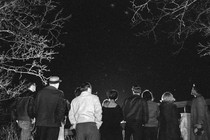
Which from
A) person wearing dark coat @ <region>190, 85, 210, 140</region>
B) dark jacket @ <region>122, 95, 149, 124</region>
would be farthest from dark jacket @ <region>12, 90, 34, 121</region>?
person wearing dark coat @ <region>190, 85, 210, 140</region>

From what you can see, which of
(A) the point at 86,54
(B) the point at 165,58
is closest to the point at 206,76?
(B) the point at 165,58

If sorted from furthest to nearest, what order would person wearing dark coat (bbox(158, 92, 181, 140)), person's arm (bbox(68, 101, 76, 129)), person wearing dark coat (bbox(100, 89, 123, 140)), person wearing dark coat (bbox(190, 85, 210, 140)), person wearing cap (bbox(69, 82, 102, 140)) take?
person wearing dark coat (bbox(158, 92, 181, 140)), person wearing dark coat (bbox(100, 89, 123, 140)), person wearing dark coat (bbox(190, 85, 210, 140)), person's arm (bbox(68, 101, 76, 129)), person wearing cap (bbox(69, 82, 102, 140))

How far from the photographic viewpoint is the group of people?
637 centimetres

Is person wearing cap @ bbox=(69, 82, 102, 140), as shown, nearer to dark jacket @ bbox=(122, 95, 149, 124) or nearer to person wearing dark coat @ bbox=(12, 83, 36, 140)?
dark jacket @ bbox=(122, 95, 149, 124)

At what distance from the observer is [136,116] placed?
771 cm

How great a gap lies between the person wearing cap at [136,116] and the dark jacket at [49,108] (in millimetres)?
1834

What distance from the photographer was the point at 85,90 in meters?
6.56

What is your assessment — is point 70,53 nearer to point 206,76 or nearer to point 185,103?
point 206,76

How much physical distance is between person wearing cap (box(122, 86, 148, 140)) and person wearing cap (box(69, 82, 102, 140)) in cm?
146

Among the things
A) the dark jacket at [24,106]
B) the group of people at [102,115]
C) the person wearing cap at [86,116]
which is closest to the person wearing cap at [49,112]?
the group of people at [102,115]

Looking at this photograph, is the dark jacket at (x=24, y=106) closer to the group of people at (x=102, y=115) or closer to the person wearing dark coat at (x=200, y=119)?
the group of people at (x=102, y=115)

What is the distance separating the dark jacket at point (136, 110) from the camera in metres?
7.72

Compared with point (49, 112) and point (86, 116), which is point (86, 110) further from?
point (49, 112)

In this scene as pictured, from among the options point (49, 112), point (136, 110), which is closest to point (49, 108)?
point (49, 112)
